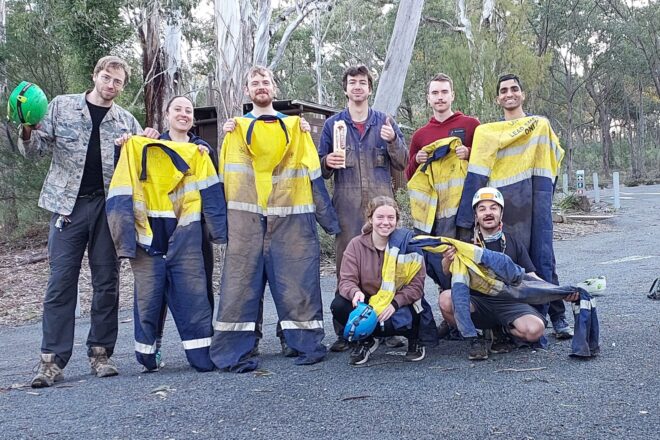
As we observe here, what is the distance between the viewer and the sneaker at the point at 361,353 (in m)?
5.04

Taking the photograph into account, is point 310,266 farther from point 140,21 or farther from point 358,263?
point 140,21

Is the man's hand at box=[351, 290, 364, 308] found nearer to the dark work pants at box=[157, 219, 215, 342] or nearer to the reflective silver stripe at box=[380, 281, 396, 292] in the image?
the reflective silver stripe at box=[380, 281, 396, 292]

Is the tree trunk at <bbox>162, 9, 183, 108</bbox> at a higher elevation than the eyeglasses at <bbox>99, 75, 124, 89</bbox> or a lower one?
higher

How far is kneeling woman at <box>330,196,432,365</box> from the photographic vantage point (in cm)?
500

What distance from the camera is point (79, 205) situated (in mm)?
5184

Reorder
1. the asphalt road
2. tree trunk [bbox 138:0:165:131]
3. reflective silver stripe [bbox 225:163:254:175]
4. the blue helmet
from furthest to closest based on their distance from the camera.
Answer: tree trunk [bbox 138:0:165:131], reflective silver stripe [bbox 225:163:254:175], the blue helmet, the asphalt road

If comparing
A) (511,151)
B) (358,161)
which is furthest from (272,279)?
(511,151)

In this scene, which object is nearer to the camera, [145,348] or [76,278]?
[145,348]

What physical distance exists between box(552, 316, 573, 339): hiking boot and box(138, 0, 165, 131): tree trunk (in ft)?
37.8

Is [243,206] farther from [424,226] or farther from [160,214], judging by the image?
[424,226]

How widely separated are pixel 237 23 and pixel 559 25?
2439cm

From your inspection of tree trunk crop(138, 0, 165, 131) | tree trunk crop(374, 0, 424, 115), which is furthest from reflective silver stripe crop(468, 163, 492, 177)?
tree trunk crop(138, 0, 165, 131)

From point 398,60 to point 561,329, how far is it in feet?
31.2

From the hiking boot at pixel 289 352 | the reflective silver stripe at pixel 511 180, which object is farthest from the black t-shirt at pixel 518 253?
the hiking boot at pixel 289 352
